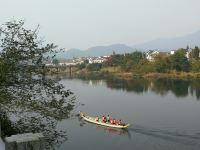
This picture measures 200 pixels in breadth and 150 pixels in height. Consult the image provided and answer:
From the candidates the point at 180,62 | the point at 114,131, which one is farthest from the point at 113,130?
the point at 180,62

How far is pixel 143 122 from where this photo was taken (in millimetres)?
31766

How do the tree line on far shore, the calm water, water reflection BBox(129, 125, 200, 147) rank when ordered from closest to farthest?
the calm water, water reflection BBox(129, 125, 200, 147), the tree line on far shore

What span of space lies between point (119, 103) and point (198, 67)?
3583cm

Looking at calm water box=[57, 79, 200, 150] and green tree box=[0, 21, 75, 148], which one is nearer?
green tree box=[0, 21, 75, 148]

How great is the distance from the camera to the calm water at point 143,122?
24.9 m

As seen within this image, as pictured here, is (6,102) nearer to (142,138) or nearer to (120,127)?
(142,138)

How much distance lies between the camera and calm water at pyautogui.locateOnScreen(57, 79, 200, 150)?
Answer: 2494 cm

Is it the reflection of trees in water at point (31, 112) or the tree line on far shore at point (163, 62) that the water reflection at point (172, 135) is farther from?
the tree line on far shore at point (163, 62)

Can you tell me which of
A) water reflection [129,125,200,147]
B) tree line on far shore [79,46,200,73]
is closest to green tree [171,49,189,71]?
tree line on far shore [79,46,200,73]

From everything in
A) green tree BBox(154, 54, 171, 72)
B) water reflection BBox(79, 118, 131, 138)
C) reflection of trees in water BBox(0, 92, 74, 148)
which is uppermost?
green tree BBox(154, 54, 171, 72)

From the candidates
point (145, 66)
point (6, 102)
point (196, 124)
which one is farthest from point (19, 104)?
point (145, 66)

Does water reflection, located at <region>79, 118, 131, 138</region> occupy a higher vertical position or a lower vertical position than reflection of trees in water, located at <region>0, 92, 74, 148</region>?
lower

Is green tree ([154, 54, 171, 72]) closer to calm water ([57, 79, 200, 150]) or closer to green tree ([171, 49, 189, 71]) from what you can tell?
green tree ([171, 49, 189, 71])

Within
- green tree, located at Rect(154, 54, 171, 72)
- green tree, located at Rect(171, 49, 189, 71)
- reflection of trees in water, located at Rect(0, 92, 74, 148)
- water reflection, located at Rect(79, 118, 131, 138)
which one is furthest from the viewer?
green tree, located at Rect(154, 54, 171, 72)
